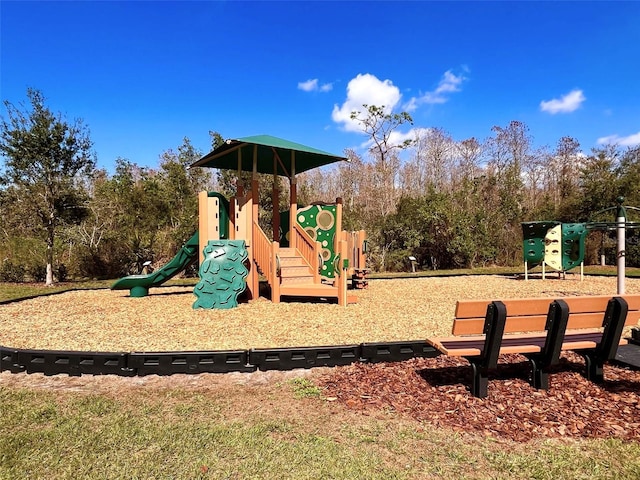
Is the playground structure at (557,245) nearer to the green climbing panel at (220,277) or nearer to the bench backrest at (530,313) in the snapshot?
the green climbing panel at (220,277)

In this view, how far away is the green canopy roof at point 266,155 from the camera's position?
848cm

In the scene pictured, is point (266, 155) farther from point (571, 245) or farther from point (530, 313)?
point (571, 245)

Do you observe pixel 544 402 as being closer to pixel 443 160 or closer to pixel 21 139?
pixel 21 139

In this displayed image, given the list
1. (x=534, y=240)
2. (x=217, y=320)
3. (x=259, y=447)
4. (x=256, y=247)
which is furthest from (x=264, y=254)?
(x=534, y=240)

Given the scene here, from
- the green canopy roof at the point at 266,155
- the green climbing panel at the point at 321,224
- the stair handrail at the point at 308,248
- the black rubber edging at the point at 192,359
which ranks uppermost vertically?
the green canopy roof at the point at 266,155

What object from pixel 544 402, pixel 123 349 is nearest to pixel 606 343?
pixel 544 402

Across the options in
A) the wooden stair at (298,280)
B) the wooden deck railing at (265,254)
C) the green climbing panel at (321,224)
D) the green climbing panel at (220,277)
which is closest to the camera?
the green climbing panel at (220,277)

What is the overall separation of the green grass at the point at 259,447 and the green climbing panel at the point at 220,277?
443 cm

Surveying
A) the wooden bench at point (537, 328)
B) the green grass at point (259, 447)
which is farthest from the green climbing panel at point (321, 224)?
the green grass at point (259, 447)

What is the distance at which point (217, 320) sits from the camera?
664 cm

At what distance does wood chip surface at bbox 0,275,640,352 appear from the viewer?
211 inches

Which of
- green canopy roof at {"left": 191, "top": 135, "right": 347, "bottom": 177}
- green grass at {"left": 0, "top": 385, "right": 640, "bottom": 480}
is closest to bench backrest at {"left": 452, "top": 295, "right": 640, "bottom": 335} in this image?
green grass at {"left": 0, "top": 385, "right": 640, "bottom": 480}

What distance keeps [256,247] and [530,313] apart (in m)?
6.24

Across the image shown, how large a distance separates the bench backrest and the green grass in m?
0.93
